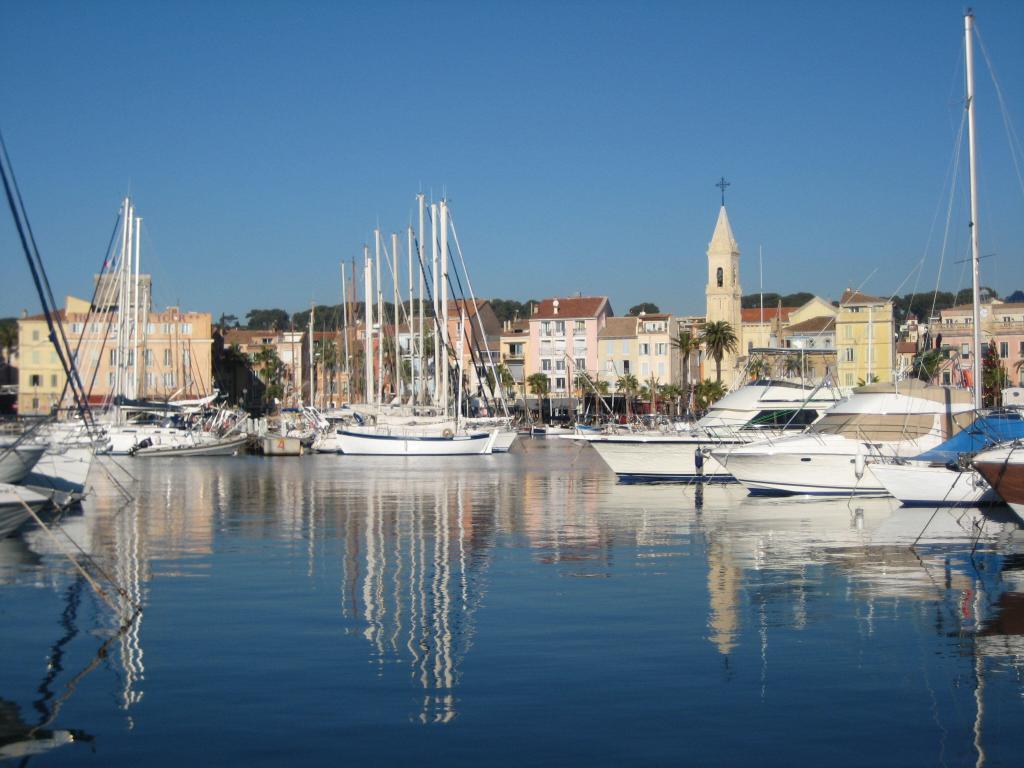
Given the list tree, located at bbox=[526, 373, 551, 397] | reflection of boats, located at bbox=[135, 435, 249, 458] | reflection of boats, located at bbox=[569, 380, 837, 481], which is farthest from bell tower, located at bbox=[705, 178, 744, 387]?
reflection of boats, located at bbox=[569, 380, 837, 481]

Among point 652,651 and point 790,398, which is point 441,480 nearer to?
point 790,398

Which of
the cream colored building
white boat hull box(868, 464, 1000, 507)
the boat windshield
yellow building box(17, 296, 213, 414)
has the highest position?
the cream colored building

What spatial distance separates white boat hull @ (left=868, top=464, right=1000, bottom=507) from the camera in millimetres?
30797

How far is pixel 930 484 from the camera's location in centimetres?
3103

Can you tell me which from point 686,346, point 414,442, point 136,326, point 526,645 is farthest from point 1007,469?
point 686,346

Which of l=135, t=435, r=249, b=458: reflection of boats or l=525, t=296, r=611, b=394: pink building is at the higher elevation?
l=525, t=296, r=611, b=394: pink building

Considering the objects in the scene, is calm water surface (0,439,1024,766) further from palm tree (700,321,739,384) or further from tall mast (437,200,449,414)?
palm tree (700,321,739,384)

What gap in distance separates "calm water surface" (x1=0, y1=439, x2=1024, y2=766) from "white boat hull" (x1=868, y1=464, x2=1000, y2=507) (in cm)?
194

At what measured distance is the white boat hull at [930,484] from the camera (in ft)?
101

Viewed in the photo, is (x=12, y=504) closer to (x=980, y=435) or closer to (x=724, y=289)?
(x=980, y=435)

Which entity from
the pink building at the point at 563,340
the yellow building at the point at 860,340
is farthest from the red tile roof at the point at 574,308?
the yellow building at the point at 860,340

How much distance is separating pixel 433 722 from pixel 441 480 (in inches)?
1447

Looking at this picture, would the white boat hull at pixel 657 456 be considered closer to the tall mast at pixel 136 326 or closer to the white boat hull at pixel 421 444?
the white boat hull at pixel 421 444

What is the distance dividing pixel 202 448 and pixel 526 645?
206 ft
